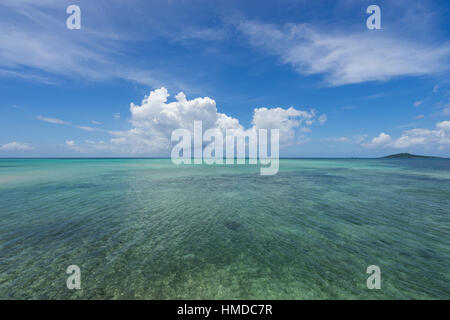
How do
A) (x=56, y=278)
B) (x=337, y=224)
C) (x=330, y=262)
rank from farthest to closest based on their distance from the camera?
(x=337, y=224) → (x=330, y=262) → (x=56, y=278)

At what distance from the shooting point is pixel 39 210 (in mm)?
13477

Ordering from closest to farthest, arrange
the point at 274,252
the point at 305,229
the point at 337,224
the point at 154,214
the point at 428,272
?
the point at 428,272, the point at 274,252, the point at 305,229, the point at 337,224, the point at 154,214

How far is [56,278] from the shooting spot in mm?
6062
